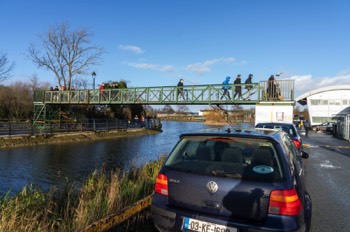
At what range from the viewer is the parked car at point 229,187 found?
321 centimetres

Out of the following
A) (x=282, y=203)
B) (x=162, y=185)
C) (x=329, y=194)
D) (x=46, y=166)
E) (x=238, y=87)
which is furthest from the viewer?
(x=238, y=87)

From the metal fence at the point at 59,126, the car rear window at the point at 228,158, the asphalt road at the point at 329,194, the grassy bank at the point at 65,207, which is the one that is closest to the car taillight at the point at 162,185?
the car rear window at the point at 228,158

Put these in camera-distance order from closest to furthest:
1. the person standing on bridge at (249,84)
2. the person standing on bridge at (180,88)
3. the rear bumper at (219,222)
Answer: the rear bumper at (219,222)
the person standing on bridge at (249,84)
the person standing on bridge at (180,88)

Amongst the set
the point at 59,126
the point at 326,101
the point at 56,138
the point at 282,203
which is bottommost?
the point at 56,138

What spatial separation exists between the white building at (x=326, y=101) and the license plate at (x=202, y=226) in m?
52.9

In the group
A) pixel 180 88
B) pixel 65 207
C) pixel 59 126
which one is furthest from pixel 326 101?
pixel 65 207

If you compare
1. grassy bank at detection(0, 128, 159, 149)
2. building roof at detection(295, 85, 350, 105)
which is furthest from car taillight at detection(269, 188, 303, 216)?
building roof at detection(295, 85, 350, 105)

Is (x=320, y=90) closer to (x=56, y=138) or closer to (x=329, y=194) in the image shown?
(x=56, y=138)

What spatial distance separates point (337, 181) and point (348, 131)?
66.4 ft

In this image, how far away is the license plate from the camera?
10.8ft

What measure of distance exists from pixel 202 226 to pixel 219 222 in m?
0.21

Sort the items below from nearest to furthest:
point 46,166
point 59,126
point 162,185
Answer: point 162,185 → point 46,166 → point 59,126

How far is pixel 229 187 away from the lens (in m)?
3.36

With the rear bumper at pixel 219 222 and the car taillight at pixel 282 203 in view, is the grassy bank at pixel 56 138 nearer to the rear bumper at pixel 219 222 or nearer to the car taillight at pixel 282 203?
the rear bumper at pixel 219 222
